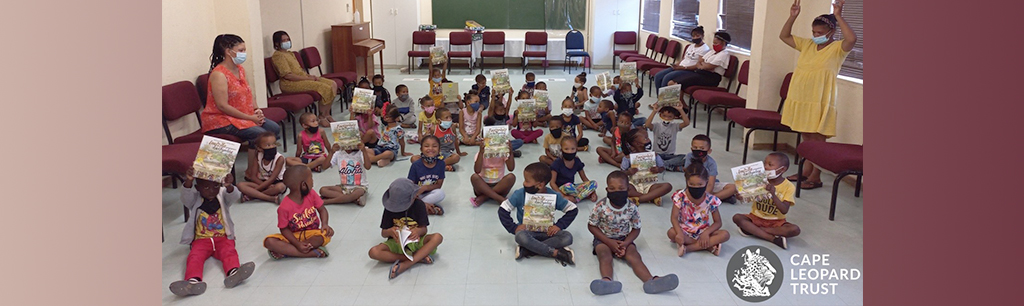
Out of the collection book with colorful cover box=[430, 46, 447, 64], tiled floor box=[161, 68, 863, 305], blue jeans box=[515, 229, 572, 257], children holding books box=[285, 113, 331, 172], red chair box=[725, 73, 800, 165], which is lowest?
tiled floor box=[161, 68, 863, 305]

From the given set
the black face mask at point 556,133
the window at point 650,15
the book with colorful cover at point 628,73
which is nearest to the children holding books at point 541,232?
the black face mask at point 556,133

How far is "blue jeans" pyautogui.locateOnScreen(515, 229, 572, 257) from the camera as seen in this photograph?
3793 millimetres

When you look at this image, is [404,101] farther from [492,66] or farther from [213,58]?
[492,66]

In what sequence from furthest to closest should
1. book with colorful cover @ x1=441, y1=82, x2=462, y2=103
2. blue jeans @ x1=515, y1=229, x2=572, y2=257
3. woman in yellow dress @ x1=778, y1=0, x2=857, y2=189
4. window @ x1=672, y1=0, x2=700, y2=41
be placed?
1. window @ x1=672, y1=0, x2=700, y2=41
2. book with colorful cover @ x1=441, y1=82, x2=462, y2=103
3. woman in yellow dress @ x1=778, y1=0, x2=857, y2=189
4. blue jeans @ x1=515, y1=229, x2=572, y2=257

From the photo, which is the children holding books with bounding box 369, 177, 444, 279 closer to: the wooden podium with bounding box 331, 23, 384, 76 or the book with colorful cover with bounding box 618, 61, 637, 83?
the book with colorful cover with bounding box 618, 61, 637, 83

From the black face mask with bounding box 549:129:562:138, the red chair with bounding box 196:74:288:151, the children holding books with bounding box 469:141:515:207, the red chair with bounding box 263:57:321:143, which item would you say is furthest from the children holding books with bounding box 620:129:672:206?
the red chair with bounding box 263:57:321:143

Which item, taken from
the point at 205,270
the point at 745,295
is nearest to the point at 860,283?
the point at 745,295

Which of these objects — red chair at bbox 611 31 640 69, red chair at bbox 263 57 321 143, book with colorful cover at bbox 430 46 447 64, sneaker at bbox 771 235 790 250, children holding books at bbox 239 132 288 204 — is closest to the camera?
sneaker at bbox 771 235 790 250

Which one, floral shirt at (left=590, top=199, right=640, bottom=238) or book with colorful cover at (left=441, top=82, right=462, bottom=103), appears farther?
book with colorful cover at (left=441, top=82, right=462, bottom=103)

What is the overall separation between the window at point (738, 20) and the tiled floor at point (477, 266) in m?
3.78

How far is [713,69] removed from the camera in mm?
8531

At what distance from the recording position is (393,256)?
3.73m

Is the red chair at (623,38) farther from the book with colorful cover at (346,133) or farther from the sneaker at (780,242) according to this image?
the sneaker at (780,242)

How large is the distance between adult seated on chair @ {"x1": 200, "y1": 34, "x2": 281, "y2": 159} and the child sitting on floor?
29.0 inches
